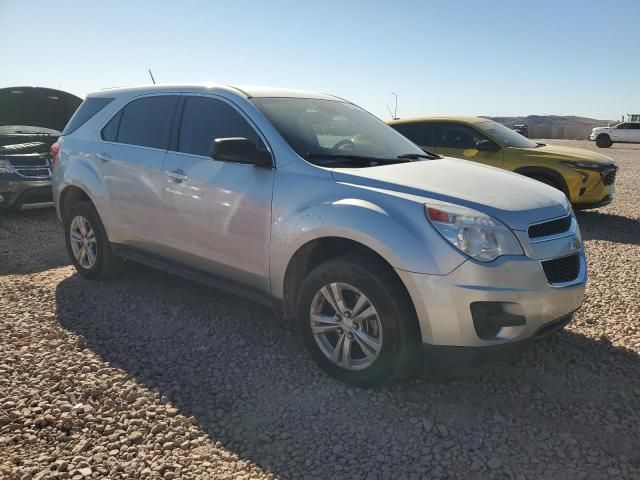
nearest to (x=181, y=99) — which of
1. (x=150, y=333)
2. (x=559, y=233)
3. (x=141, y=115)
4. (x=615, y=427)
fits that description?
(x=141, y=115)

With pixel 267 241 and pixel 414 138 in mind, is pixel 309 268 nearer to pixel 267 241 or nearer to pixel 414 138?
pixel 267 241

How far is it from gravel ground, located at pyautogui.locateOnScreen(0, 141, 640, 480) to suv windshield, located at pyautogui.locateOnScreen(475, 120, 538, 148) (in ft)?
14.4

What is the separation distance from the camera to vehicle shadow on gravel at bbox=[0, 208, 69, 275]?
18.6ft

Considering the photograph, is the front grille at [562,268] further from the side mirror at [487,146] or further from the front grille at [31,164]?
the front grille at [31,164]

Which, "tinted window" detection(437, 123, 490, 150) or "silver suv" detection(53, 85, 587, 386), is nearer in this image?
"silver suv" detection(53, 85, 587, 386)

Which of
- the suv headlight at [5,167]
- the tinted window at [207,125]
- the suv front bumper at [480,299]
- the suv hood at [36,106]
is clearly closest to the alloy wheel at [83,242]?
the tinted window at [207,125]

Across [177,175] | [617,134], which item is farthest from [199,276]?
[617,134]

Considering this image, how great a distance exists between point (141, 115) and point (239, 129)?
1.26 metres

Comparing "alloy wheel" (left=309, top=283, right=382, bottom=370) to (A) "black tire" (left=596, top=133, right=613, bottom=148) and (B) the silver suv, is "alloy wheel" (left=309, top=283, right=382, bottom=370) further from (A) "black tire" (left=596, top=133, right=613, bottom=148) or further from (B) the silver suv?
(A) "black tire" (left=596, top=133, right=613, bottom=148)

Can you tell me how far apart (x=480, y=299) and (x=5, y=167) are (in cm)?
709

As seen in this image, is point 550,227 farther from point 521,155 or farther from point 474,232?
point 521,155

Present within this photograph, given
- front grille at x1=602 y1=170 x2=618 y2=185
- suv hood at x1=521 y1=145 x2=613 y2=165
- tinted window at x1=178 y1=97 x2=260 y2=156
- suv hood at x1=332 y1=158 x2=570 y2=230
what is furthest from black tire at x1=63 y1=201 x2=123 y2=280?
front grille at x1=602 y1=170 x2=618 y2=185

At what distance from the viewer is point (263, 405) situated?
295cm

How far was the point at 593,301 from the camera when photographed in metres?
4.56
